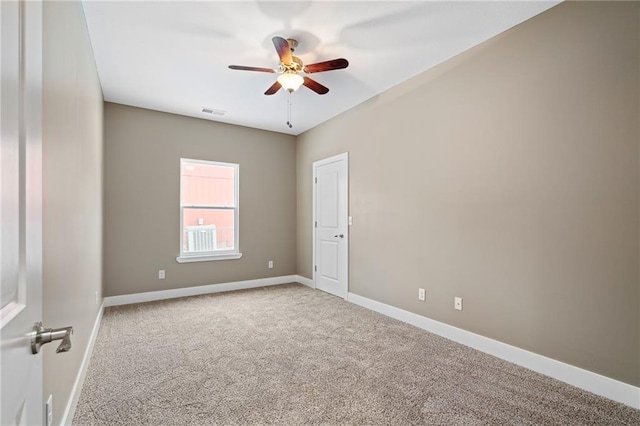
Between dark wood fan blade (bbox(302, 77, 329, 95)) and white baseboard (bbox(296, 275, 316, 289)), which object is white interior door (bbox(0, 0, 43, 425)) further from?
white baseboard (bbox(296, 275, 316, 289))

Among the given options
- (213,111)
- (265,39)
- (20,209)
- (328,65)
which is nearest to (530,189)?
(328,65)

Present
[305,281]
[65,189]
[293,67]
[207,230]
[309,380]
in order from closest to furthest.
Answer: [65,189], [309,380], [293,67], [207,230], [305,281]

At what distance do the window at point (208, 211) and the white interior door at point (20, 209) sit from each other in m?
4.23

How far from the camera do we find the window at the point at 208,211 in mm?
4836

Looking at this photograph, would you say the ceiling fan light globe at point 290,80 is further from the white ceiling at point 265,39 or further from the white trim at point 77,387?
the white trim at point 77,387

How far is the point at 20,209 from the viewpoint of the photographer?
2.10 ft

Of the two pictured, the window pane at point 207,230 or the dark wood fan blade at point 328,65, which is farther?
the window pane at point 207,230

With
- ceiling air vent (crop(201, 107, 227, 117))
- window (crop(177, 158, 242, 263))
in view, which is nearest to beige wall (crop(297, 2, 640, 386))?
ceiling air vent (crop(201, 107, 227, 117))

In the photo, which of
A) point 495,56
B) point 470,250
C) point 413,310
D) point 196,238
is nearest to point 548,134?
point 495,56

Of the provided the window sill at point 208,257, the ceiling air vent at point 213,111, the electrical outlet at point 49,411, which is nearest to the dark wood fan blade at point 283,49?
the ceiling air vent at point 213,111

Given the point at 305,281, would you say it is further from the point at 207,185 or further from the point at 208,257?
the point at 207,185

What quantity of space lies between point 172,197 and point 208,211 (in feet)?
1.89

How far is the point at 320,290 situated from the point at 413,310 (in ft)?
6.07

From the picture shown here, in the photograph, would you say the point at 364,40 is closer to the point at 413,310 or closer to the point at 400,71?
the point at 400,71
